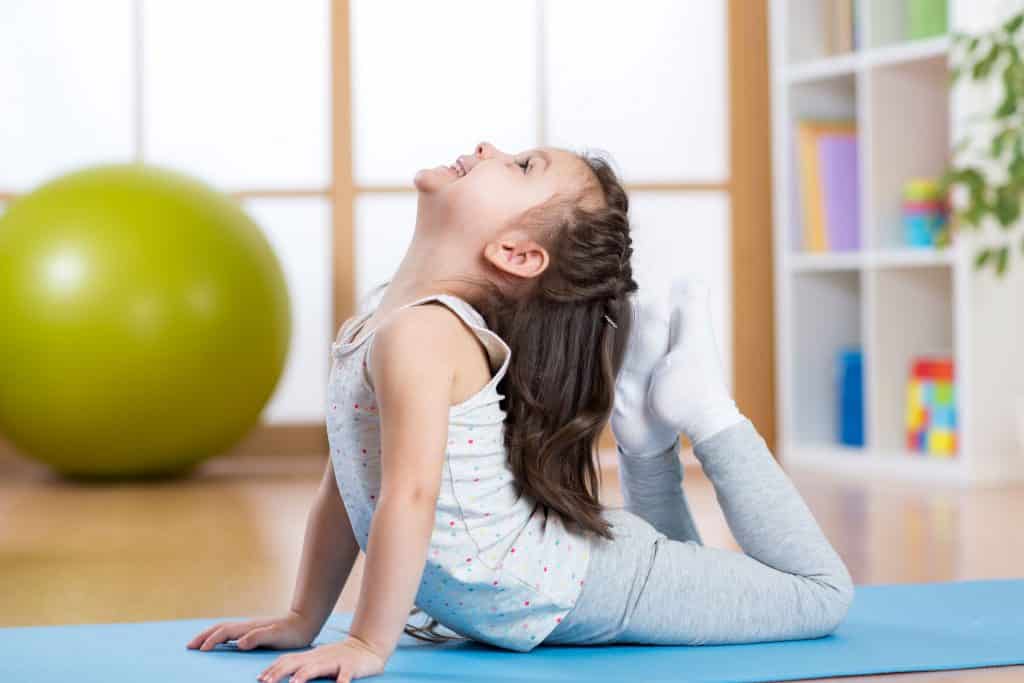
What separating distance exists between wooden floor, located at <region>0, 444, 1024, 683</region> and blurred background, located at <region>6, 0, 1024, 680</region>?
84 millimetres

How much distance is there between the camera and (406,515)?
4.08ft

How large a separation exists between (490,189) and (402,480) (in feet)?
1.07

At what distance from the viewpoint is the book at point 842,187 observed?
3635mm

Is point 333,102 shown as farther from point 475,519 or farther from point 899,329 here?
point 475,519

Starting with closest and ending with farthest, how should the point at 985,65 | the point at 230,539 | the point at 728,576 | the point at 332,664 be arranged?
the point at 332,664
the point at 728,576
the point at 230,539
the point at 985,65

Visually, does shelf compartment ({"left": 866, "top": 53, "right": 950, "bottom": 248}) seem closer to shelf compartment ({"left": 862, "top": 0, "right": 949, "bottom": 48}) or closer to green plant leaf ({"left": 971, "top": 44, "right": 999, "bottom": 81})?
shelf compartment ({"left": 862, "top": 0, "right": 949, "bottom": 48})

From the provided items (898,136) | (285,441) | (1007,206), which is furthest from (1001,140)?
(285,441)

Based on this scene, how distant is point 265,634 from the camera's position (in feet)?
4.66

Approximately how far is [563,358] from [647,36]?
2605 millimetres

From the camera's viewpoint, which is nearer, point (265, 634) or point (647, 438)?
point (265, 634)

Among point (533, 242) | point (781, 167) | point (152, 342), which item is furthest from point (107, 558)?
point (781, 167)

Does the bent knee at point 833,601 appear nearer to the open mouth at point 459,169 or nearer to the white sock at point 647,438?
the white sock at point 647,438

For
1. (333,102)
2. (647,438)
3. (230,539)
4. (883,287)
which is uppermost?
(333,102)

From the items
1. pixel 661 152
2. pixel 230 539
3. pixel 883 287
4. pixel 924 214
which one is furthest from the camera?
pixel 661 152
